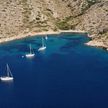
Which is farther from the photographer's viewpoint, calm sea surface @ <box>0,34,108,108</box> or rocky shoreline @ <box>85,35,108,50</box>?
rocky shoreline @ <box>85,35,108,50</box>

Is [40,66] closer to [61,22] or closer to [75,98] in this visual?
[75,98]

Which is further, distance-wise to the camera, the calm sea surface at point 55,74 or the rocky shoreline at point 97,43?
the rocky shoreline at point 97,43

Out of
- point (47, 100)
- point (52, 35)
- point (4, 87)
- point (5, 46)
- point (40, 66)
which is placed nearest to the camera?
point (47, 100)

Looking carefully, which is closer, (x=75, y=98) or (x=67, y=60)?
(x=75, y=98)

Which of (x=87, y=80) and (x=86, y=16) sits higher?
(x=86, y=16)

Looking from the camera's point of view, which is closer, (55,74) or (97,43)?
(55,74)

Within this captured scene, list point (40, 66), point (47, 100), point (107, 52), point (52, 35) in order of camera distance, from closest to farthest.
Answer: point (47, 100)
point (40, 66)
point (107, 52)
point (52, 35)

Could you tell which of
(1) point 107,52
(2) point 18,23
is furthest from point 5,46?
(1) point 107,52
